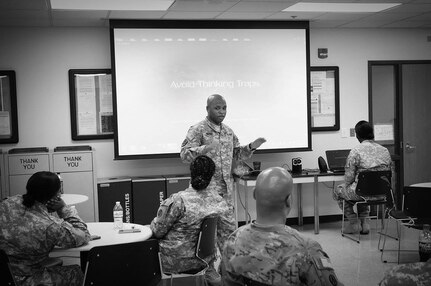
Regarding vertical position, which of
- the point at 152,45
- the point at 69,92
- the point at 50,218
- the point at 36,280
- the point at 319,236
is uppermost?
the point at 152,45

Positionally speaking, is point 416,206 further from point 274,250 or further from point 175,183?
point 274,250

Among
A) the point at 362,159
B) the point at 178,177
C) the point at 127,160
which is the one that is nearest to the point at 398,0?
the point at 362,159

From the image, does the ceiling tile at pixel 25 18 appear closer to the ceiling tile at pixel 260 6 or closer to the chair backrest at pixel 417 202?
the ceiling tile at pixel 260 6

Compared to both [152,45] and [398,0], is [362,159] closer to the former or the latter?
[398,0]

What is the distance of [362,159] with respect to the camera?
20.3ft

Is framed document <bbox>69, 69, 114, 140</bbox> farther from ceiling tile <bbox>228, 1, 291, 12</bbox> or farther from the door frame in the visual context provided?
the door frame

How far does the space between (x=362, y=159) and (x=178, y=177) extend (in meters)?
2.29

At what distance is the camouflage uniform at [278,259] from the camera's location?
2021 mm

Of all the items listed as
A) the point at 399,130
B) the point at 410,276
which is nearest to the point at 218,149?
the point at 410,276

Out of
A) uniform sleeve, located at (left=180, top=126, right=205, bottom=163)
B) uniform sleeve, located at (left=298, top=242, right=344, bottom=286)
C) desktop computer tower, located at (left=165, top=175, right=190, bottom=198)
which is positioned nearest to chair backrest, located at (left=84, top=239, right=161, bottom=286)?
uniform sleeve, located at (left=298, top=242, right=344, bottom=286)

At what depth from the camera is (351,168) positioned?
20.6 ft

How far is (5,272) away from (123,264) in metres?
0.62

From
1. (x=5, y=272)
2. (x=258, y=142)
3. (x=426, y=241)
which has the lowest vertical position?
(x=426, y=241)

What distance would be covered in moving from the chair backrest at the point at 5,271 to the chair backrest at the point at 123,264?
0.41 m
